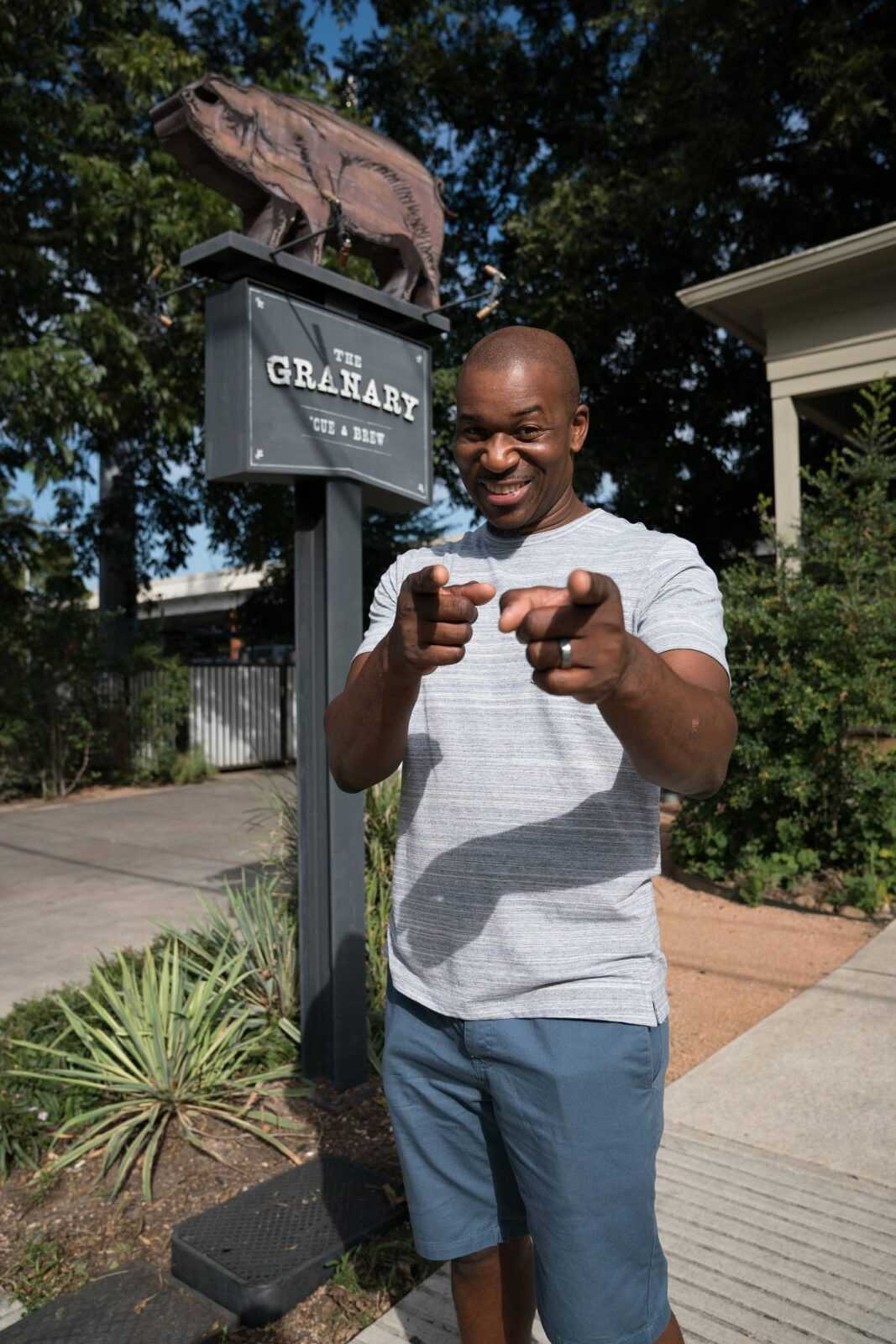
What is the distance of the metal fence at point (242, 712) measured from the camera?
13516 mm

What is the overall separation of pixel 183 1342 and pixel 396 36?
50.6 ft

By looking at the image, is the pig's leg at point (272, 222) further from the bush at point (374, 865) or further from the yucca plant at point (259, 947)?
the yucca plant at point (259, 947)

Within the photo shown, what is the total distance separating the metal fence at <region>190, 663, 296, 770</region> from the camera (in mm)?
13516

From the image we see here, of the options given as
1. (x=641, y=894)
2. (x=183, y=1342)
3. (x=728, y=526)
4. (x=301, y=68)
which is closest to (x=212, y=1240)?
(x=183, y=1342)

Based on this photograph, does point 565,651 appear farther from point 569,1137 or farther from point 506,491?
point 569,1137

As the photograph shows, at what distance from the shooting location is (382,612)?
1.63 metres

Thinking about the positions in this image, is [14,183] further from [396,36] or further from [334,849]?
[334,849]

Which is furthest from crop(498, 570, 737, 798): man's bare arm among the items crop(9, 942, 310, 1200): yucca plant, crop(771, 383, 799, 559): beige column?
crop(771, 383, 799, 559): beige column

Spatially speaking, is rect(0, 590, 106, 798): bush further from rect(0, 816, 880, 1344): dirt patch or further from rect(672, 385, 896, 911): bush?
rect(0, 816, 880, 1344): dirt patch

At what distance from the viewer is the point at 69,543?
45.2 feet

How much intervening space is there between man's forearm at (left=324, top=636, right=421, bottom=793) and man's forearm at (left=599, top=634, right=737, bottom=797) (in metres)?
0.28

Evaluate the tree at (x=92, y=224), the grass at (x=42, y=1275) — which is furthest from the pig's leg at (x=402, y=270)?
the tree at (x=92, y=224)

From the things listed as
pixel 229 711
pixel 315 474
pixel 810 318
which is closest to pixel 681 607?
pixel 315 474

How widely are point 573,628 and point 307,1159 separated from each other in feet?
7.85
